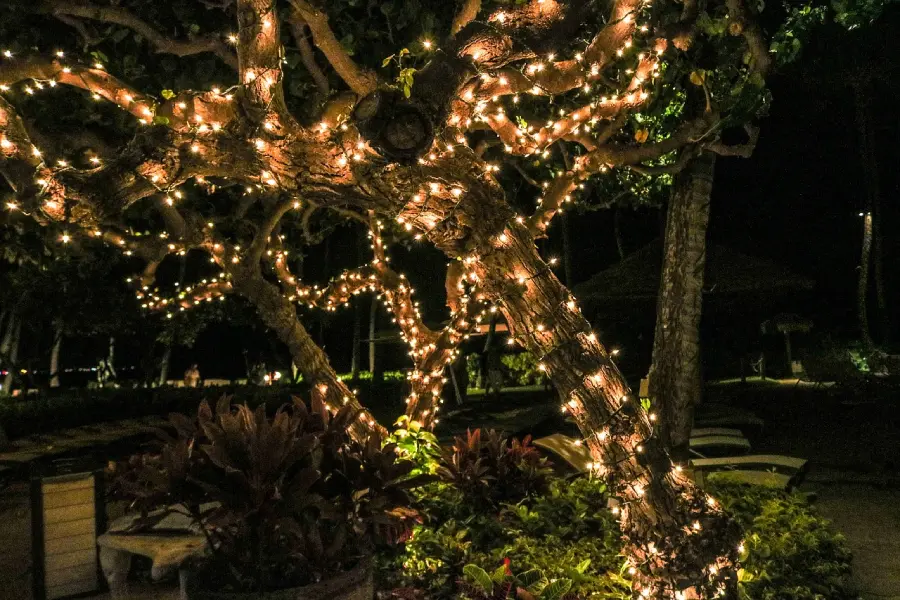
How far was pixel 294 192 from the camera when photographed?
4402mm

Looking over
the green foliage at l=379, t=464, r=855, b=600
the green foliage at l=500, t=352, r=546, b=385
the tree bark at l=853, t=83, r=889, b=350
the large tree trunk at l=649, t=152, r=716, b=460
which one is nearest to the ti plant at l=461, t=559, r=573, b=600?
the green foliage at l=379, t=464, r=855, b=600

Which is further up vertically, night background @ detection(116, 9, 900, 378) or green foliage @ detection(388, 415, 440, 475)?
night background @ detection(116, 9, 900, 378)

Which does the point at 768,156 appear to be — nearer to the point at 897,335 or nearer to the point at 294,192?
the point at 897,335

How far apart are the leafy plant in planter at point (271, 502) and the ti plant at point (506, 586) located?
542mm

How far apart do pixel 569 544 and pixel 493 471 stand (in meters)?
1.12

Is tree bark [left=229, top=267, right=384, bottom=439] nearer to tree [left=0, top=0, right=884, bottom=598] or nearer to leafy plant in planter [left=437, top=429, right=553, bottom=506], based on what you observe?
leafy plant in planter [left=437, top=429, right=553, bottom=506]

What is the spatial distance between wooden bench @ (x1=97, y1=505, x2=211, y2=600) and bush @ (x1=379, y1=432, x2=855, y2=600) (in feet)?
Answer: 4.40

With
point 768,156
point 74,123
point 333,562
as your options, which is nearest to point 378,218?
point 74,123

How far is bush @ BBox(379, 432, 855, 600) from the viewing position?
453cm

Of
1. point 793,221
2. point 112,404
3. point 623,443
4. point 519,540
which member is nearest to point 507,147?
point 623,443

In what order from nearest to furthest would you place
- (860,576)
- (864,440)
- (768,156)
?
(860,576) < (864,440) < (768,156)

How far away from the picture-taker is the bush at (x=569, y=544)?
4527mm

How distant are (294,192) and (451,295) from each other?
334 cm

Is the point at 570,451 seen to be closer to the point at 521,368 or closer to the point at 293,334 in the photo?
the point at 293,334
